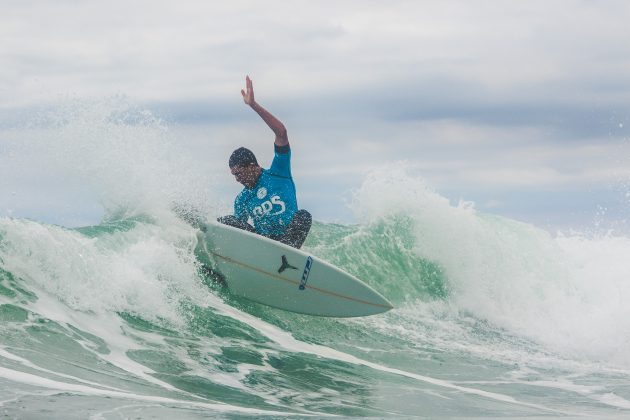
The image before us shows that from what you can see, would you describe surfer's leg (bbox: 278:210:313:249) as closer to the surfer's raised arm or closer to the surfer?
the surfer

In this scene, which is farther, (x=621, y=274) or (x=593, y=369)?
(x=621, y=274)

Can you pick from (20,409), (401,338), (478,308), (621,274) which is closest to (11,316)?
(20,409)

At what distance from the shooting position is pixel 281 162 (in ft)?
32.1

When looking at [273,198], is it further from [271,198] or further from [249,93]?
[249,93]

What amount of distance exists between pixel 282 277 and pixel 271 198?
938 mm

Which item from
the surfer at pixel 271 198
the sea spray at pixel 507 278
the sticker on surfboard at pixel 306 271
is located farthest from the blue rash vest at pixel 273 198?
the sea spray at pixel 507 278

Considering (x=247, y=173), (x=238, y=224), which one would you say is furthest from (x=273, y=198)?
(x=238, y=224)

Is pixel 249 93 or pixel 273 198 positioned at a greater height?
pixel 249 93

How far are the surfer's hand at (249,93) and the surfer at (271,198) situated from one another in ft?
1.46

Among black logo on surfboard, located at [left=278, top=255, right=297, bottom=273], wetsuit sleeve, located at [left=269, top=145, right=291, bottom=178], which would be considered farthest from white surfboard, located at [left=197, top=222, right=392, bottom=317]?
wetsuit sleeve, located at [left=269, top=145, right=291, bottom=178]

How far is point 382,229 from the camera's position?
14336mm

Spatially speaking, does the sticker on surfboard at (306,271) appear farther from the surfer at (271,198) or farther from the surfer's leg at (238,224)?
the surfer's leg at (238,224)

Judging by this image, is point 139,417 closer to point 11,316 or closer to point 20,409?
point 20,409

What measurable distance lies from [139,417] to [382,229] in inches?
353
